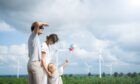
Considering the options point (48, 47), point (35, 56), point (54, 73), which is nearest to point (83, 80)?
point (54, 73)

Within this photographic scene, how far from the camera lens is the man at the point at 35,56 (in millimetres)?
6219

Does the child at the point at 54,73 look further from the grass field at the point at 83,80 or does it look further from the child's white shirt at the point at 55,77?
the grass field at the point at 83,80

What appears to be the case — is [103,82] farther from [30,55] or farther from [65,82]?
[30,55]

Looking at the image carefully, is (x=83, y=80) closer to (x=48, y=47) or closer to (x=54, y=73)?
(x=54, y=73)

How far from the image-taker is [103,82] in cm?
2558

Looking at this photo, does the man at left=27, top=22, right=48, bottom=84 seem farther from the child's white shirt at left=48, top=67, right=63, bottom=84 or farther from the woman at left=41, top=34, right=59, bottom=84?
the child's white shirt at left=48, top=67, right=63, bottom=84

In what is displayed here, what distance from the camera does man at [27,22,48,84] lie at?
6.22 m

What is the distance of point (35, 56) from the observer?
6.26 m

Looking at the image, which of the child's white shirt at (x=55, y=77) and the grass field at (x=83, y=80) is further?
the grass field at (x=83, y=80)

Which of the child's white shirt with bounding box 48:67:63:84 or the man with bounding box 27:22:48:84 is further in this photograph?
the child's white shirt with bounding box 48:67:63:84

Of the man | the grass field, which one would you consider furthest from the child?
the grass field

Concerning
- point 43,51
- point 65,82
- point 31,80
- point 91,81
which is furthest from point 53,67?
point 91,81

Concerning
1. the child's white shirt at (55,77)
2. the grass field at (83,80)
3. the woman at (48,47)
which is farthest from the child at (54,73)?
the grass field at (83,80)

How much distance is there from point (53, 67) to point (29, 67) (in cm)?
143
